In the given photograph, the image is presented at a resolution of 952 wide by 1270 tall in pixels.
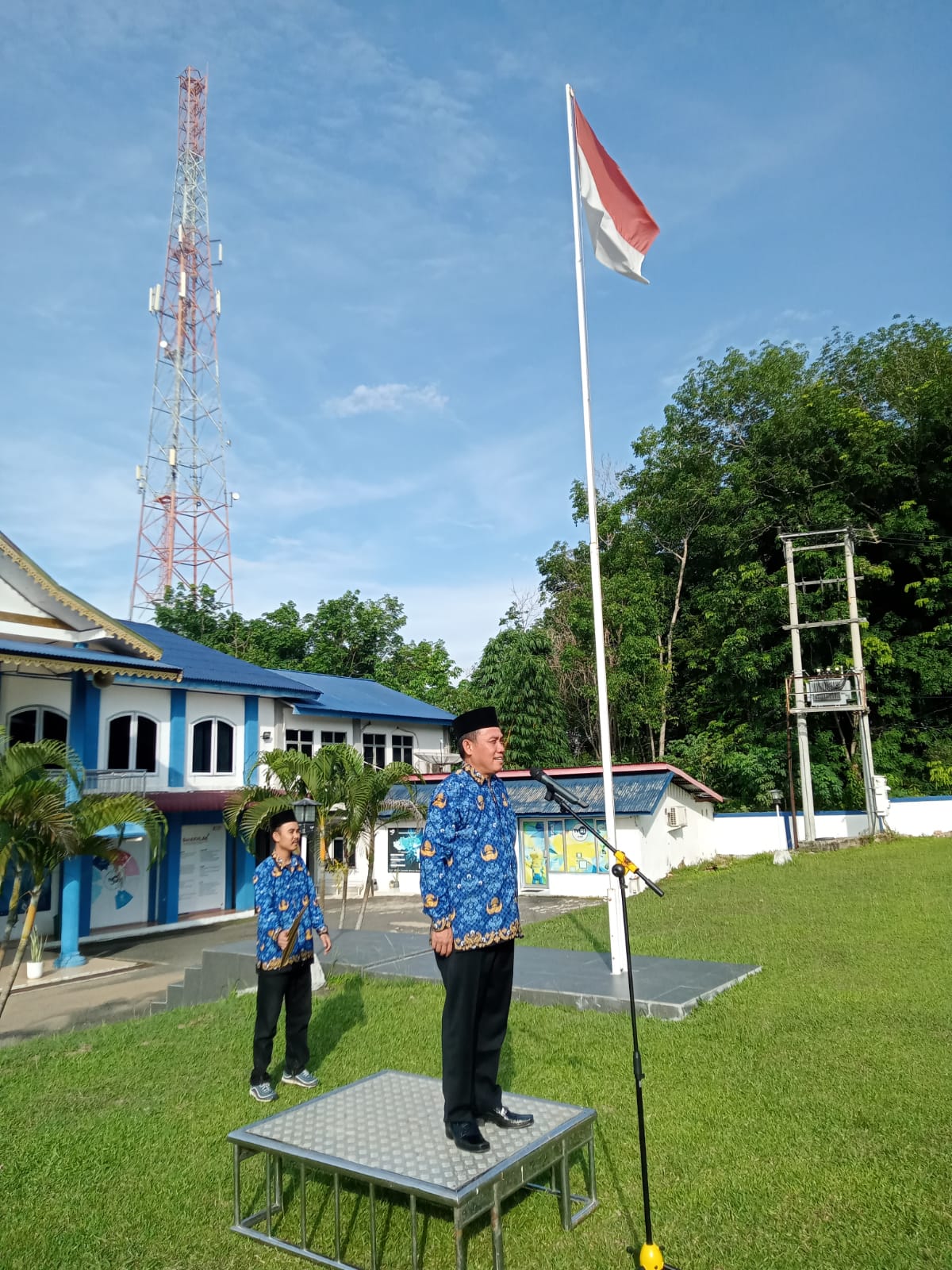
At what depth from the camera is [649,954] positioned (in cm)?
954

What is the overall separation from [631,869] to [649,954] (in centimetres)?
650

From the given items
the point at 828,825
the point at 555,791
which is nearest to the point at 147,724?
the point at 555,791

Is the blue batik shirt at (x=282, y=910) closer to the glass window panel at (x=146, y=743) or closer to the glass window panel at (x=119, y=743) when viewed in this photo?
the glass window panel at (x=119, y=743)

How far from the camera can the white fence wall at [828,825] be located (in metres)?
24.2

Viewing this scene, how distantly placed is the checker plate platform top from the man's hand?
2.65ft

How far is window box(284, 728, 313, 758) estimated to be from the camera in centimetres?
2398

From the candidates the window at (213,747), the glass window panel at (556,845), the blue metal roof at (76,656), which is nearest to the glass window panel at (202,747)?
the window at (213,747)

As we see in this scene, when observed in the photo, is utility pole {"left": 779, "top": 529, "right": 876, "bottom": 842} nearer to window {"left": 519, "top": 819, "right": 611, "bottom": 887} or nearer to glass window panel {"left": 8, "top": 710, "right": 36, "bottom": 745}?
window {"left": 519, "top": 819, "right": 611, "bottom": 887}

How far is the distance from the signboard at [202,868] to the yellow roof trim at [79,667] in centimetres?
534

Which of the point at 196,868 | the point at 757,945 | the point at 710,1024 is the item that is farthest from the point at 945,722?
the point at 710,1024

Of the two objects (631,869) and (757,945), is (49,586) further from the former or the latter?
(631,869)

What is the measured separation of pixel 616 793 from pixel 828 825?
8763 mm

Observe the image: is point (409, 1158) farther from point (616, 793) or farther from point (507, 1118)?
point (616, 793)

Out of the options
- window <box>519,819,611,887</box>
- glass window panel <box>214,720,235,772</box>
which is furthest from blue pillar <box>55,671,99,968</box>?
window <box>519,819,611,887</box>
